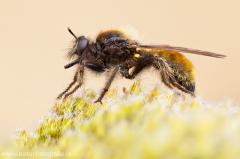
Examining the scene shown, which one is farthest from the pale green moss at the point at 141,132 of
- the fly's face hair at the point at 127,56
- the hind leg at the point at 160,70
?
the fly's face hair at the point at 127,56

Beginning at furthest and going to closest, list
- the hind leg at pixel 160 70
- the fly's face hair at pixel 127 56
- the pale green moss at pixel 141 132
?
the fly's face hair at pixel 127 56 → the hind leg at pixel 160 70 → the pale green moss at pixel 141 132

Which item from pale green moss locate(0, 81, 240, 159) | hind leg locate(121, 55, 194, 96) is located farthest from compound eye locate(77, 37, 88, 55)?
pale green moss locate(0, 81, 240, 159)

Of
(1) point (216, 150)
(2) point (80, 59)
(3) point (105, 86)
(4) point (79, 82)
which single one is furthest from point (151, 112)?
(2) point (80, 59)

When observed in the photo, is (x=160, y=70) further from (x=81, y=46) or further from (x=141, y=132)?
(x=141, y=132)

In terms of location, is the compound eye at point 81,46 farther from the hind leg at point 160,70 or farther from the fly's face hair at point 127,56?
the hind leg at point 160,70

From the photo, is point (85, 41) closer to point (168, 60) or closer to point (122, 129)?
point (168, 60)

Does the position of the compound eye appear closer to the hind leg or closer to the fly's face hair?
the fly's face hair

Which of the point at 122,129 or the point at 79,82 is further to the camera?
the point at 79,82

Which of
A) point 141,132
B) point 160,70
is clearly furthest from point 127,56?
point 141,132
